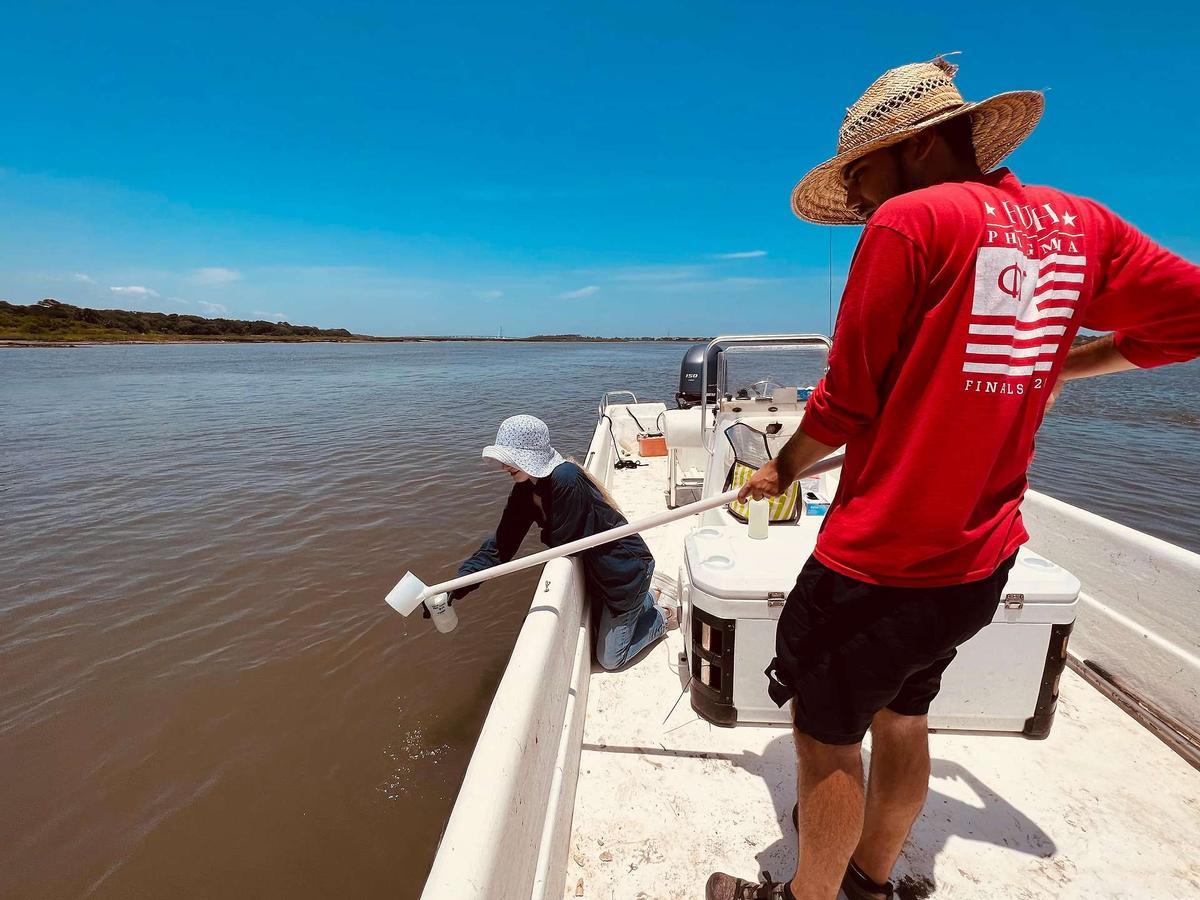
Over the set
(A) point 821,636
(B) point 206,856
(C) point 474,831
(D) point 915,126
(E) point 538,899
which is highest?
(D) point 915,126

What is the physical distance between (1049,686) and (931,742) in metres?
0.50

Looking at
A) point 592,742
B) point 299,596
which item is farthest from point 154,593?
point 592,742

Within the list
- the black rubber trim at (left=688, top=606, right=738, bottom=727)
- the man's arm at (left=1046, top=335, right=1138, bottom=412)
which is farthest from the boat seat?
the man's arm at (left=1046, top=335, right=1138, bottom=412)

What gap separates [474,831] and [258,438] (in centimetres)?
1178

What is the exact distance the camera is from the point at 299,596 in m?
4.65

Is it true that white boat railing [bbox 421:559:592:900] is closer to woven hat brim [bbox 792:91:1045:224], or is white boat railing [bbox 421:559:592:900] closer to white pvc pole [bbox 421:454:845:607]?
white pvc pole [bbox 421:454:845:607]

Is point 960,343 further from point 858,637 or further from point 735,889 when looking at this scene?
point 735,889

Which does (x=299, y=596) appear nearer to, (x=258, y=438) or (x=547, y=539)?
(x=547, y=539)

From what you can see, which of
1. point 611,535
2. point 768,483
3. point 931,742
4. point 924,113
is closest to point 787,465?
point 768,483

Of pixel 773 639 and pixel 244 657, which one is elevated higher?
pixel 773 639

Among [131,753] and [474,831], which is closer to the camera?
[474,831]

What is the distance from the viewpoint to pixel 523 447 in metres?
2.51

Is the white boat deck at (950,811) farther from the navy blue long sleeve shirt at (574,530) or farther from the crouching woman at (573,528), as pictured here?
the navy blue long sleeve shirt at (574,530)

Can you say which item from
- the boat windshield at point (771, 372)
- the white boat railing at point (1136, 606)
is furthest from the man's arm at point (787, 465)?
the boat windshield at point (771, 372)
